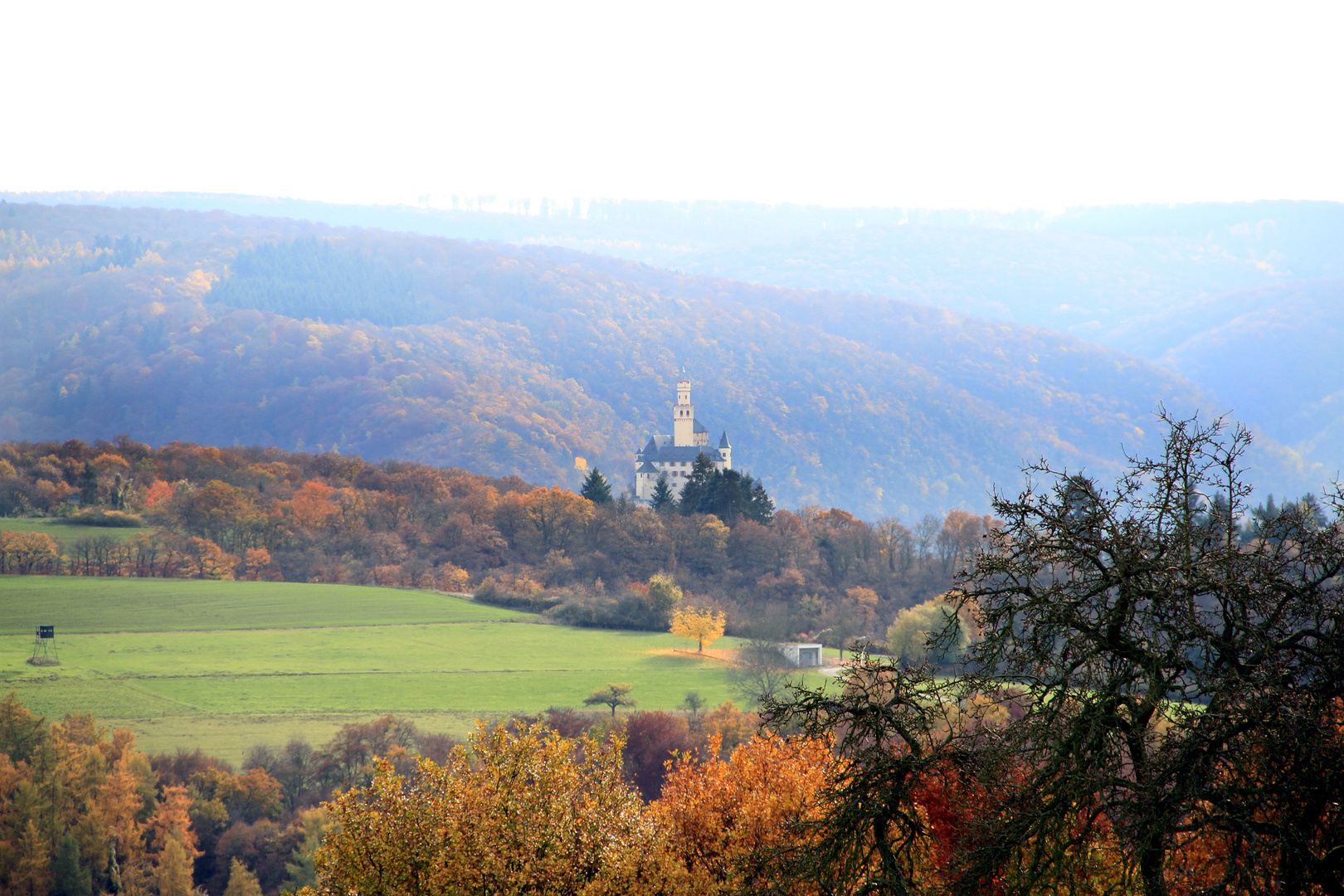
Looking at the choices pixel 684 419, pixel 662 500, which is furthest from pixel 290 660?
pixel 684 419

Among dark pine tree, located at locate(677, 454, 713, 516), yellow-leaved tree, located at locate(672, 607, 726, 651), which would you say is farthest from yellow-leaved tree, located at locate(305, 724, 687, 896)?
dark pine tree, located at locate(677, 454, 713, 516)

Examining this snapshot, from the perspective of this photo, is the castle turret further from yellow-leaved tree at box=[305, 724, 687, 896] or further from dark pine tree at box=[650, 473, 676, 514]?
yellow-leaved tree at box=[305, 724, 687, 896]

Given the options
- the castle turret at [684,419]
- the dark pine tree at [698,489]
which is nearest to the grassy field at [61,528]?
the dark pine tree at [698,489]

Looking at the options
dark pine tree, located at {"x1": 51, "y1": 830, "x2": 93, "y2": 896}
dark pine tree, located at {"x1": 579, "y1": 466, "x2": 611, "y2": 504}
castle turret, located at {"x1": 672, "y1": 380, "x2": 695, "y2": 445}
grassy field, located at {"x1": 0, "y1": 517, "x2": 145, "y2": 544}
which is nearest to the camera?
dark pine tree, located at {"x1": 51, "y1": 830, "x2": 93, "y2": 896}

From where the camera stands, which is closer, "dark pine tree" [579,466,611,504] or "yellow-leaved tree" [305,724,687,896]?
"yellow-leaved tree" [305,724,687,896]

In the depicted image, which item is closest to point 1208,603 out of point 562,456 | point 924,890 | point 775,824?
point 775,824

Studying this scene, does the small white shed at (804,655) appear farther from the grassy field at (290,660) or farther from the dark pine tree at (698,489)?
the dark pine tree at (698,489)
